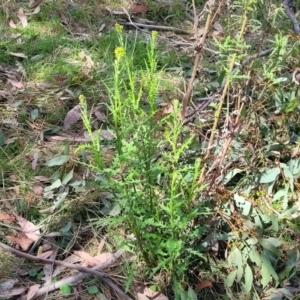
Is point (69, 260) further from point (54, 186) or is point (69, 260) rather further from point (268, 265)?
point (268, 265)

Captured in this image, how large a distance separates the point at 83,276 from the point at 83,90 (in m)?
1.06

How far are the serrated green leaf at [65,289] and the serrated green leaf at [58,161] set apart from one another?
566 mm

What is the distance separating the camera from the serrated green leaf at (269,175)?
82.6 inches

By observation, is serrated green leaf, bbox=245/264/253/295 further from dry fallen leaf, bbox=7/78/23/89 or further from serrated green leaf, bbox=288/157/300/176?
dry fallen leaf, bbox=7/78/23/89

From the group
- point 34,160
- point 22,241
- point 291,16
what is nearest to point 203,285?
point 22,241

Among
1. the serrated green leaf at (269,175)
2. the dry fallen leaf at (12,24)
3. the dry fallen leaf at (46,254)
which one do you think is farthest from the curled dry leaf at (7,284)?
the dry fallen leaf at (12,24)

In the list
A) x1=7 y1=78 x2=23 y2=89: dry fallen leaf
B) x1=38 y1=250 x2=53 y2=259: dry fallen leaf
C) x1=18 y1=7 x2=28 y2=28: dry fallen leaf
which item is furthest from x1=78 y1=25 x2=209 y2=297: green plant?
x1=18 y1=7 x2=28 y2=28: dry fallen leaf

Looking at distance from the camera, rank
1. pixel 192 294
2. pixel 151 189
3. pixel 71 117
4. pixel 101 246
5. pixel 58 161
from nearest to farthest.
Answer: pixel 151 189, pixel 192 294, pixel 101 246, pixel 58 161, pixel 71 117

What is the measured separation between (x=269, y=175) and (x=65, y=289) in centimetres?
90

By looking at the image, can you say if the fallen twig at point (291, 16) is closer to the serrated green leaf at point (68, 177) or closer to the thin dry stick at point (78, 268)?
the serrated green leaf at point (68, 177)

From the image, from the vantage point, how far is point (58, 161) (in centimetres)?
227

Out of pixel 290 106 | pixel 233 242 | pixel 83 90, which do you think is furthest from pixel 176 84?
pixel 233 242

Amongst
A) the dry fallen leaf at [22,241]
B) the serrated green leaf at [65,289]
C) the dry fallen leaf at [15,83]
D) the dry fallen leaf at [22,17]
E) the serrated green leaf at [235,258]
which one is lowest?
the serrated green leaf at [65,289]

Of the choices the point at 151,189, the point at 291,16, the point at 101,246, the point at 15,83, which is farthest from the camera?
the point at 291,16
